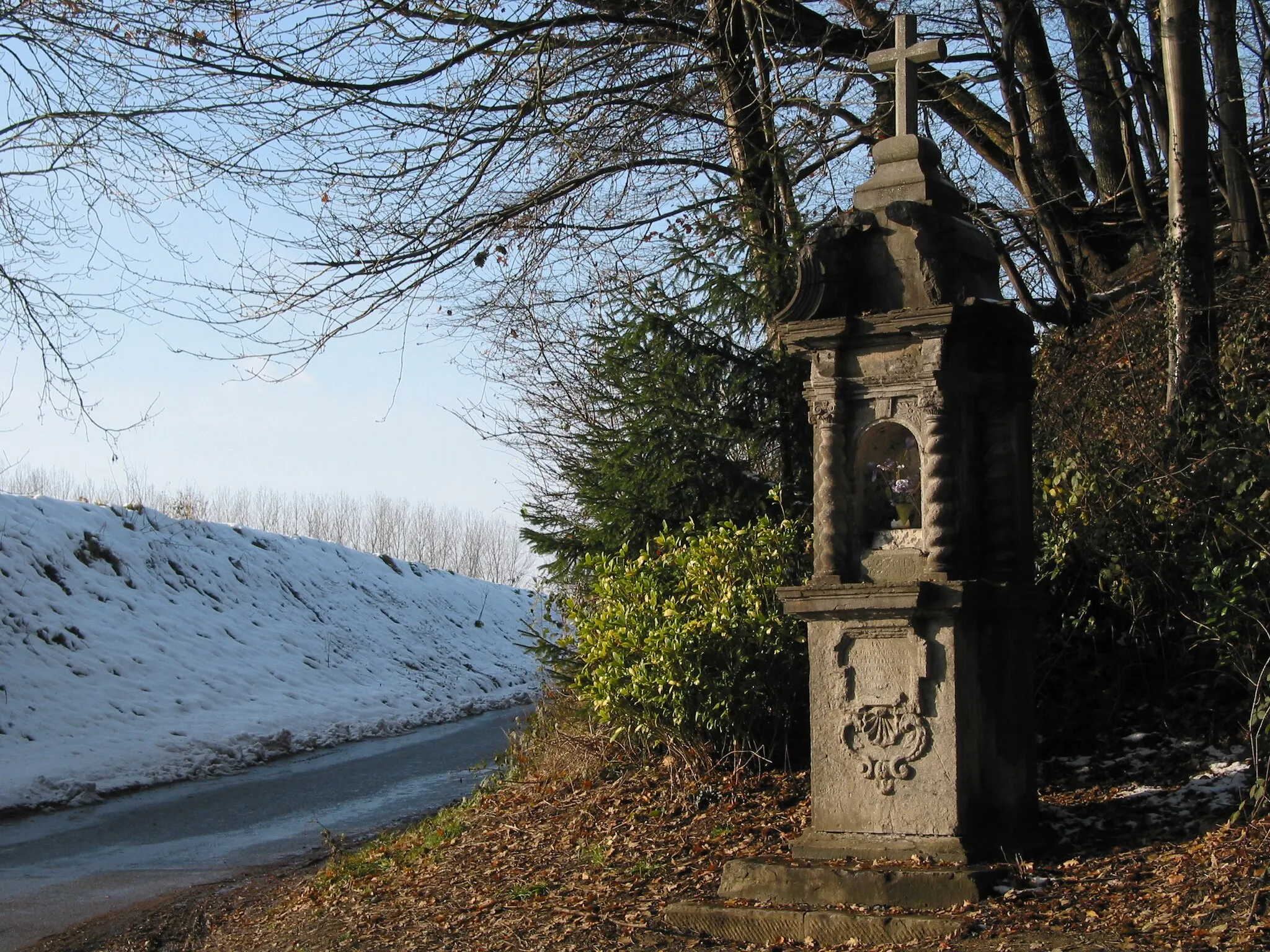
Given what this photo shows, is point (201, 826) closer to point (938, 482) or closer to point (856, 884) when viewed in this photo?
point (856, 884)

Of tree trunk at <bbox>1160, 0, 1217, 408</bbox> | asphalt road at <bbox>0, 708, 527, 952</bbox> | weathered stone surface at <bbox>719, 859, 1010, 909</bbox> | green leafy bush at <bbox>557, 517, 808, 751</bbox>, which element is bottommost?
asphalt road at <bbox>0, 708, 527, 952</bbox>

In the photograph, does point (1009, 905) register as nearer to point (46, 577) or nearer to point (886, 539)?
point (886, 539)

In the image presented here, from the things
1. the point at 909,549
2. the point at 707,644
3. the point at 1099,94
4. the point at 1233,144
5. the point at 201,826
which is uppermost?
the point at 1099,94

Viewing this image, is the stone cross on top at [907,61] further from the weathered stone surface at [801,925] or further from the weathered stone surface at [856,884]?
the weathered stone surface at [801,925]

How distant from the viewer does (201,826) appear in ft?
39.6

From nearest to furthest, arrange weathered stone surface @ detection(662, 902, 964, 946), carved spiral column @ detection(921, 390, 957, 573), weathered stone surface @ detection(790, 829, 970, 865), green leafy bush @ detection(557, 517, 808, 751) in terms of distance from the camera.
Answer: weathered stone surface @ detection(662, 902, 964, 946) < weathered stone surface @ detection(790, 829, 970, 865) < carved spiral column @ detection(921, 390, 957, 573) < green leafy bush @ detection(557, 517, 808, 751)

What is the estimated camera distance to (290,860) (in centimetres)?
1031

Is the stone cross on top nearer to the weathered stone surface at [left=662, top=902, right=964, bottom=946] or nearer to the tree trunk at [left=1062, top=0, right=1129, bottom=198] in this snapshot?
the weathered stone surface at [left=662, top=902, right=964, bottom=946]

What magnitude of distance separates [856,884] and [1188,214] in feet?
17.0

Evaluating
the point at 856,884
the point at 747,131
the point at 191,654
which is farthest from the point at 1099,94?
the point at 191,654

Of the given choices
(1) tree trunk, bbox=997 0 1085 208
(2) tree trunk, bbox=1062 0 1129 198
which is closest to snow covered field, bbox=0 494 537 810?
(1) tree trunk, bbox=997 0 1085 208

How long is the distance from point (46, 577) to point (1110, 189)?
1483 cm

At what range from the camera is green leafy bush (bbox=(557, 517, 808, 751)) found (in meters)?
8.56

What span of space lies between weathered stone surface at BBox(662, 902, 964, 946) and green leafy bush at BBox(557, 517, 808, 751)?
239 centimetres
